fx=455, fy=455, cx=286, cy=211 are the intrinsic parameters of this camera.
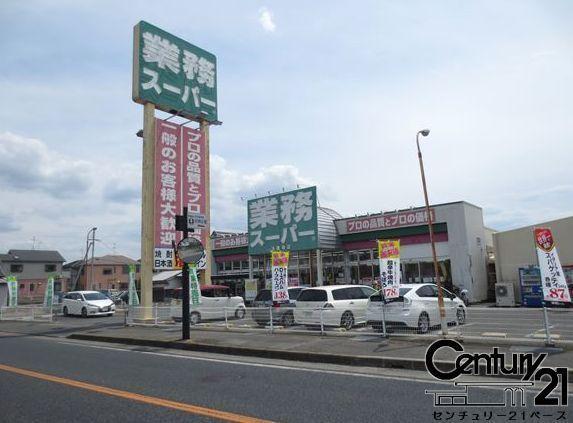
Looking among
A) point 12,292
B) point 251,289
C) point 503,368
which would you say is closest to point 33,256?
point 12,292

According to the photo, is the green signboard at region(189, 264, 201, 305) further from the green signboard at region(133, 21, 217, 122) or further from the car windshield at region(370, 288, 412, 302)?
the car windshield at region(370, 288, 412, 302)

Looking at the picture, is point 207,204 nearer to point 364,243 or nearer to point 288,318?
point 288,318

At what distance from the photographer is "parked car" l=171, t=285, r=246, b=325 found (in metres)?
20.3

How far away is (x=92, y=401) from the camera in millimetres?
6641

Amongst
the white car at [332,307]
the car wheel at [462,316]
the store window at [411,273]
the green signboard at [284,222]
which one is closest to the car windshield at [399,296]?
the white car at [332,307]

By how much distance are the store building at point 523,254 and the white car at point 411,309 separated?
41.1 feet

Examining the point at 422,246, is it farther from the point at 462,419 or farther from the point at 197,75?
the point at 462,419

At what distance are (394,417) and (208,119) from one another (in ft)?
73.1

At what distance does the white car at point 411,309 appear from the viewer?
1290cm

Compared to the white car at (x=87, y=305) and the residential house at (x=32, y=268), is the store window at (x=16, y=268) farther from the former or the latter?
the white car at (x=87, y=305)

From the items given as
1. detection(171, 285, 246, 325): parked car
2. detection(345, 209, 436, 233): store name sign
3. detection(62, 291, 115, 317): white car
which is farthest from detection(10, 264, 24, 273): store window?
detection(345, 209, 436, 233): store name sign

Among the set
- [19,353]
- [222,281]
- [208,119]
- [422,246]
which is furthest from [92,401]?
[222,281]

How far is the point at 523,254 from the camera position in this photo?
26156 millimetres

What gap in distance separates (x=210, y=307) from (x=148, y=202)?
605cm
